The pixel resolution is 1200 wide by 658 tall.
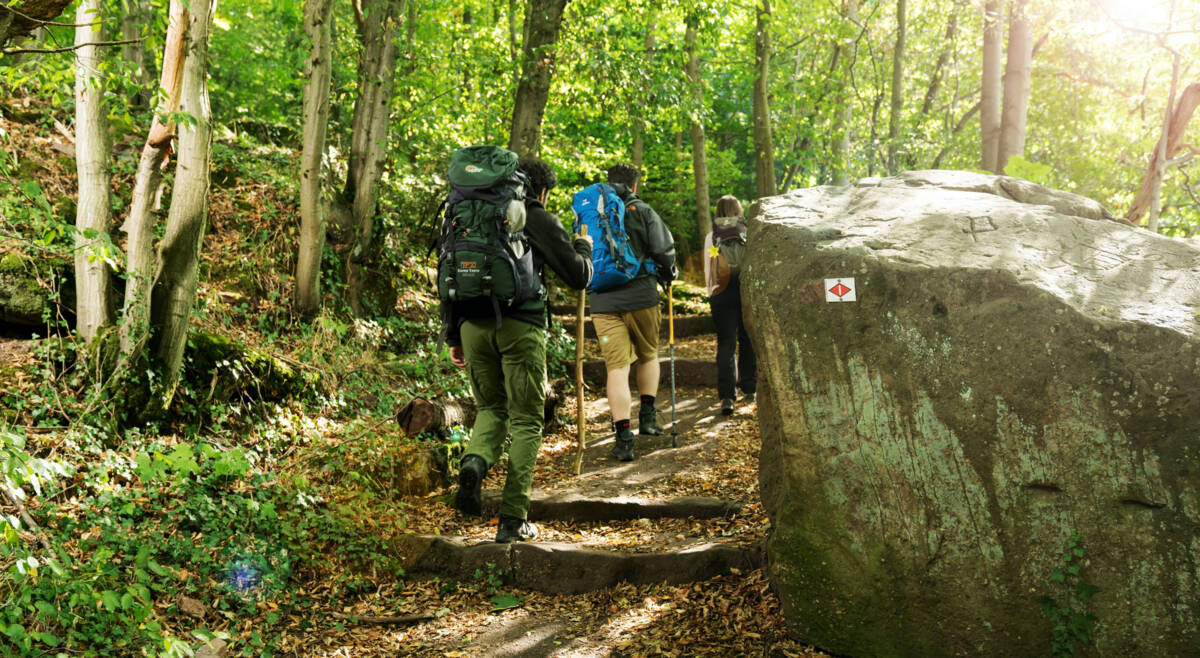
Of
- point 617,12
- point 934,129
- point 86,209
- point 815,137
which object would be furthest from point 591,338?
point 934,129

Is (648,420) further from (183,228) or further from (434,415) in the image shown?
(183,228)

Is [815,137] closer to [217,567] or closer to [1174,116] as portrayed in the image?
[1174,116]

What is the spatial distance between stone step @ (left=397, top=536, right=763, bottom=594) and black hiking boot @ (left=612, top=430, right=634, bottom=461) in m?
1.89

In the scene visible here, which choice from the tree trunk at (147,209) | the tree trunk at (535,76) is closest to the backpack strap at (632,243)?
the tree trunk at (535,76)

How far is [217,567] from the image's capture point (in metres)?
4.42

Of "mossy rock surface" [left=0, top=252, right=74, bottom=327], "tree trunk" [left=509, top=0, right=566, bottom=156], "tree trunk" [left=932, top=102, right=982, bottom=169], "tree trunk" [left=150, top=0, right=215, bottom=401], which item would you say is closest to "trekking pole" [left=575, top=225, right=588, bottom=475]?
"tree trunk" [left=150, top=0, right=215, bottom=401]

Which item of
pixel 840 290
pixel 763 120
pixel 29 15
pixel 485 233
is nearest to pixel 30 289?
pixel 485 233

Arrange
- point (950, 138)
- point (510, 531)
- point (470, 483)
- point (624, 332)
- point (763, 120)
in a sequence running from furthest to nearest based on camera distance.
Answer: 1. point (950, 138)
2. point (763, 120)
3. point (624, 332)
4. point (510, 531)
5. point (470, 483)

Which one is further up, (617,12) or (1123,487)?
(617,12)

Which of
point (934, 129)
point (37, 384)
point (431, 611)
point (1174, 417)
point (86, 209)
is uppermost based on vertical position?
point (934, 129)

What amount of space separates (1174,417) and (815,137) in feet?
54.7

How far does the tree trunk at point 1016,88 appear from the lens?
9.63 m

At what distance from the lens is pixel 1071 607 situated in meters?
3.26

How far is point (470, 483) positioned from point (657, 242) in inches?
112
